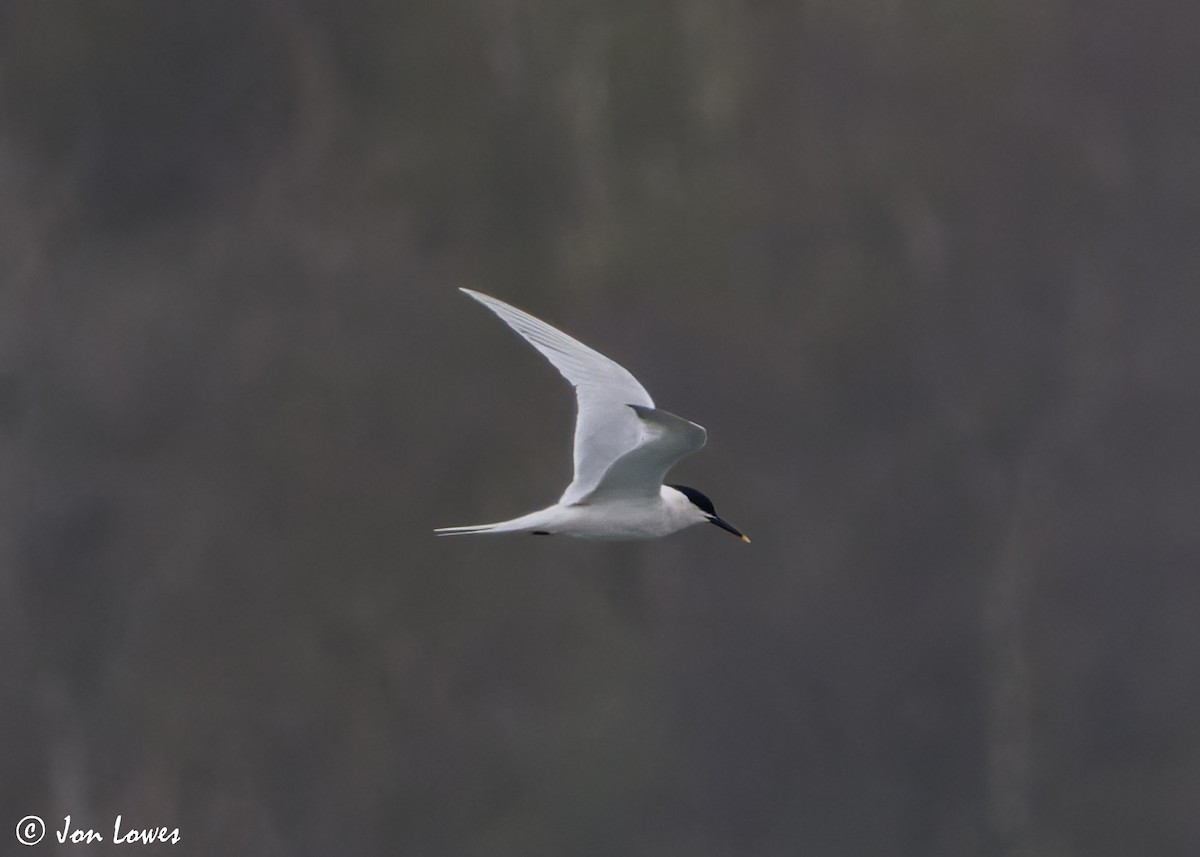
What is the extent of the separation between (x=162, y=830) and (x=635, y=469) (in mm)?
15835

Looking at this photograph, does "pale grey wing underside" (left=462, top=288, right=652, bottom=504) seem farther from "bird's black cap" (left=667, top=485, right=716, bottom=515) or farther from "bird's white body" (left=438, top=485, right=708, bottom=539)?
"bird's black cap" (left=667, top=485, right=716, bottom=515)

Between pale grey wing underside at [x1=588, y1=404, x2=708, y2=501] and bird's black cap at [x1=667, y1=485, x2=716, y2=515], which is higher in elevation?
bird's black cap at [x1=667, y1=485, x2=716, y2=515]

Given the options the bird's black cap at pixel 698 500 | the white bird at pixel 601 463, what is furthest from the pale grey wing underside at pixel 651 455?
the bird's black cap at pixel 698 500

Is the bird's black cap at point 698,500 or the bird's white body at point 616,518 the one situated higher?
the bird's black cap at point 698,500

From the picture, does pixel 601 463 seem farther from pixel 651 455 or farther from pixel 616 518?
pixel 651 455

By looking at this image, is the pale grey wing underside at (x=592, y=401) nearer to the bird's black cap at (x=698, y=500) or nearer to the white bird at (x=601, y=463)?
the white bird at (x=601, y=463)

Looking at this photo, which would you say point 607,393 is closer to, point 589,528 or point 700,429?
point 589,528

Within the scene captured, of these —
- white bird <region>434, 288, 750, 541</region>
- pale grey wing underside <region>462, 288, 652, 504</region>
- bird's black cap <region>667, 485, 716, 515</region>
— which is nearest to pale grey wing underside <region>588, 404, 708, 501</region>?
white bird <region>434, 288, 750, 541</region>

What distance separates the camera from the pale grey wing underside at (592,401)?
36.9ft

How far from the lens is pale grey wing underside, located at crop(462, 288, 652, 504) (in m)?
11.3

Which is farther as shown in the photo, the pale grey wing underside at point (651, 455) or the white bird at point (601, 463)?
the white bird at point (601, 463)

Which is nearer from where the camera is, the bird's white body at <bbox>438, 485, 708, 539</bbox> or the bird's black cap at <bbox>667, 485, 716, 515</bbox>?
the bird's white body at <bbox>438, 485, 708, 539</bbox>

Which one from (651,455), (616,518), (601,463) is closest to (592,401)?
(601,463)

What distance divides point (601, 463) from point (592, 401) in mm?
425
